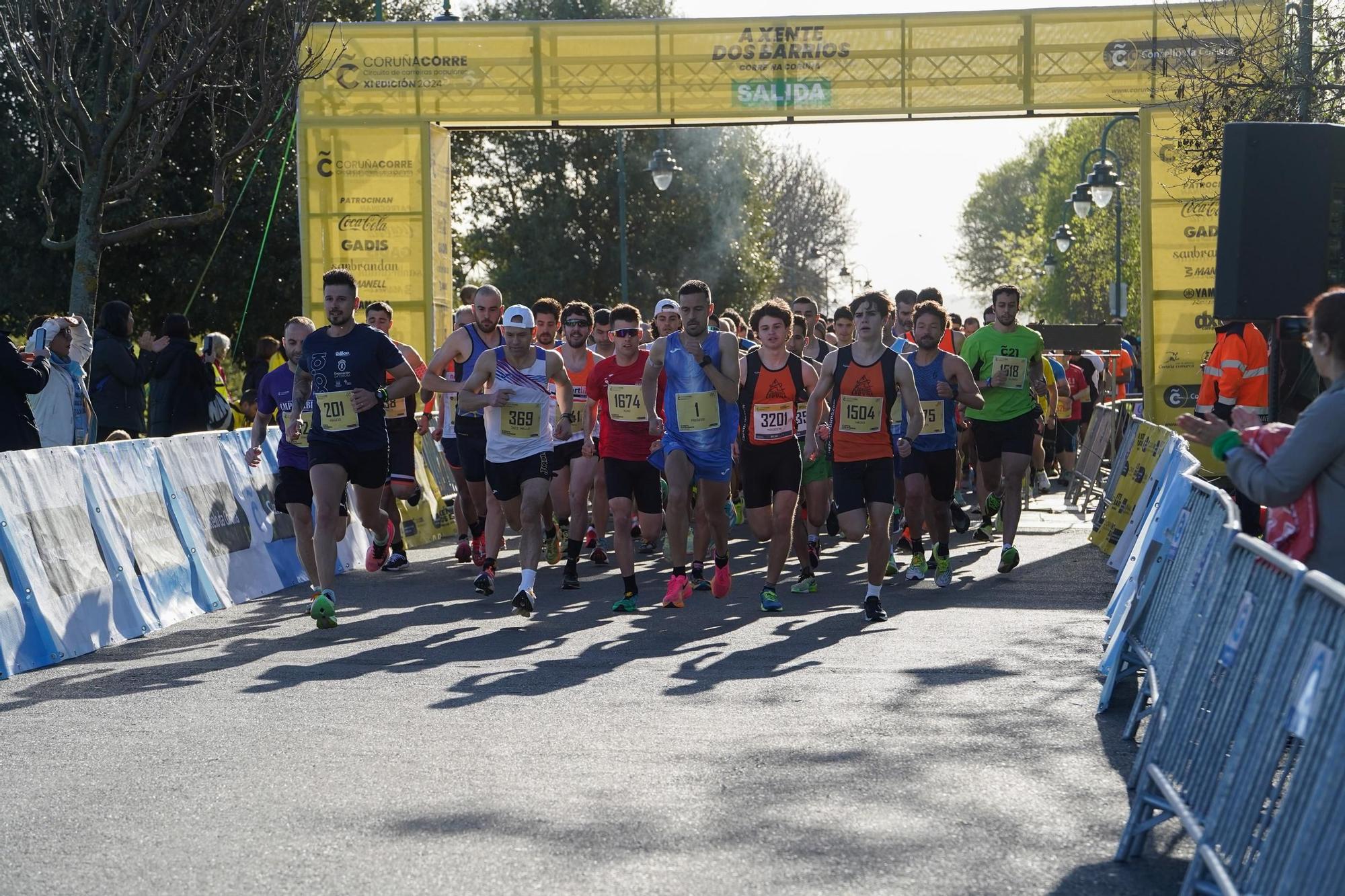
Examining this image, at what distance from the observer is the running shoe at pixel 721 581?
11.8 meters

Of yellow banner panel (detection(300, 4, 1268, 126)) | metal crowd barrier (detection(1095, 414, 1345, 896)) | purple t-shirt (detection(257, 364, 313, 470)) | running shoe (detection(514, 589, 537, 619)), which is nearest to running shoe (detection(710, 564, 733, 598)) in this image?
running shoe (detection(514, 589, 537, 619))

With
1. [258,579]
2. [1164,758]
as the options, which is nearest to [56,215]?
[258,579]

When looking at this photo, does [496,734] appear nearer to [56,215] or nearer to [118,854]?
[118,854]

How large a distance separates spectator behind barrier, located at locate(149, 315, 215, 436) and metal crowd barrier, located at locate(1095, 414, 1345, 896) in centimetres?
1127

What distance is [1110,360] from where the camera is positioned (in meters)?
29.3

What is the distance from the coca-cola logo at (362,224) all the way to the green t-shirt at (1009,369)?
34.3 feet

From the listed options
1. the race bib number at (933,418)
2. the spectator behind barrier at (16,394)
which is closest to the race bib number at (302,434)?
the spectator behind barrier at (16,394)

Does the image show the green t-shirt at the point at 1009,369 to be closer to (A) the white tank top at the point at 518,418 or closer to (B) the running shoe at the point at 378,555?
(A) the white tank top at the point at 518,418

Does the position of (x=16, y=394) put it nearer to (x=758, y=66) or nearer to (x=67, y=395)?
(x=67, y=395)

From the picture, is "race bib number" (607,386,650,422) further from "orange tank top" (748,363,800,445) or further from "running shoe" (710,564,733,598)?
"running shoe" (710,564,733,598)

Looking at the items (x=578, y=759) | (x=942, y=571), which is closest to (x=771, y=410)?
(x=942, y=571)

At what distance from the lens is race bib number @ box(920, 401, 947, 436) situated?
501 inches

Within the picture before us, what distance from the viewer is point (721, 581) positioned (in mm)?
11875

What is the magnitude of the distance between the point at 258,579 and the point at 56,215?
846 inches
